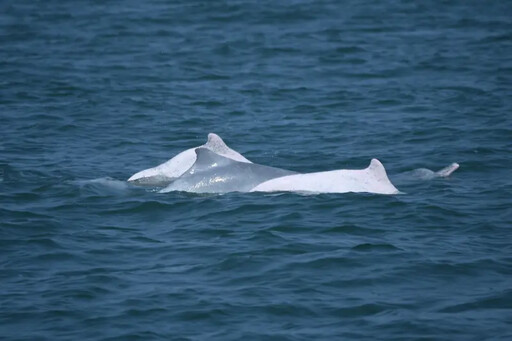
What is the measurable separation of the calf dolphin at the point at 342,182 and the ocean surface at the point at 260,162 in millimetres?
165

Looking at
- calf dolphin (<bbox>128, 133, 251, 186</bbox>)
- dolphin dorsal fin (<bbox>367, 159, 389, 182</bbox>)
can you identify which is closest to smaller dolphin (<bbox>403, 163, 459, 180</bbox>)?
dolphin dorsal fin (<bbox>367, 159, 389, 182</bbox>)

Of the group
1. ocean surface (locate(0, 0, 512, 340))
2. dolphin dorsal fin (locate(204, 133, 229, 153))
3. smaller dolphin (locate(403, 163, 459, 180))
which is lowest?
smaller dolphin (locate(403, 163, 459, 180))

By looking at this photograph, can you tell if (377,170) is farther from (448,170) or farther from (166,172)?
(166,172)

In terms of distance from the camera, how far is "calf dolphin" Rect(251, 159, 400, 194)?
46.5ft

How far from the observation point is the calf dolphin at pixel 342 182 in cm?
1416

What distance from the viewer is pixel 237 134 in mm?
19562

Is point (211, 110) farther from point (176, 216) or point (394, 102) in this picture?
point (176, 216)

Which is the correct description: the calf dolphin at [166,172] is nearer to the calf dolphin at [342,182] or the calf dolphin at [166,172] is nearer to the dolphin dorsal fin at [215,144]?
the dolphin dorsal fin at [215,144]

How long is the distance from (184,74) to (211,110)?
3860mm

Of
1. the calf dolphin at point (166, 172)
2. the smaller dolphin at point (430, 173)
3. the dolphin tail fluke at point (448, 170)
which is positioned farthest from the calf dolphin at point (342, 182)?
the calf dolphin at point (166, 172)

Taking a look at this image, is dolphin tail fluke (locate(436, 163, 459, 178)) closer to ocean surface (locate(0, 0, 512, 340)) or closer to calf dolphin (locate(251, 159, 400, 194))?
ocean surface (locate(0, 0, 512, 340))

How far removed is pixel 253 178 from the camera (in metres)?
14.5

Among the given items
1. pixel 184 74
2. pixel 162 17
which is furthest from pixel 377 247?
pixel 162 17

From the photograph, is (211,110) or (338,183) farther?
(211,110)
